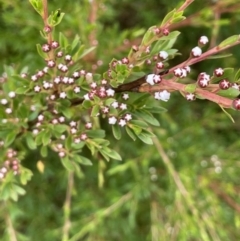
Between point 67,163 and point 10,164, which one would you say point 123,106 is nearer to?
Result: point 67,163

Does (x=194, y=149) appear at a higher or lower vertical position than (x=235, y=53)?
lower

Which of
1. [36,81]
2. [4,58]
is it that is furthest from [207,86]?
→ [4,58]

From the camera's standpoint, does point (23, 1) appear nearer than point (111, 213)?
Yes

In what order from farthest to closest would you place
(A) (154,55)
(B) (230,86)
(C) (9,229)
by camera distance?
(C) (9,229) < (A) (154,55) < (B) (230,86)

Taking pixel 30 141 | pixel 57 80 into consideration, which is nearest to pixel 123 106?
pixel 57 80

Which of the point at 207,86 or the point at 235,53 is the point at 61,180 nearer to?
the point at 235,53

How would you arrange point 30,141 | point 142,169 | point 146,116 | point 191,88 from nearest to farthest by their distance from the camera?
point 191,88
point 146,116
point 30,141
point 142,169

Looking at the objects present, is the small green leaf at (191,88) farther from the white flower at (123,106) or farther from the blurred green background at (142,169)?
the blurred green background at (142,169)

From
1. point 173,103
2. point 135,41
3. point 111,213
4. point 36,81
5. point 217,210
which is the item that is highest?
point 135,41

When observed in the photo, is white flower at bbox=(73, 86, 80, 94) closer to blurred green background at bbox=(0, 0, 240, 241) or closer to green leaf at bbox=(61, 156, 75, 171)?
green leaf at bbox=(61, 156, 75, 171)
